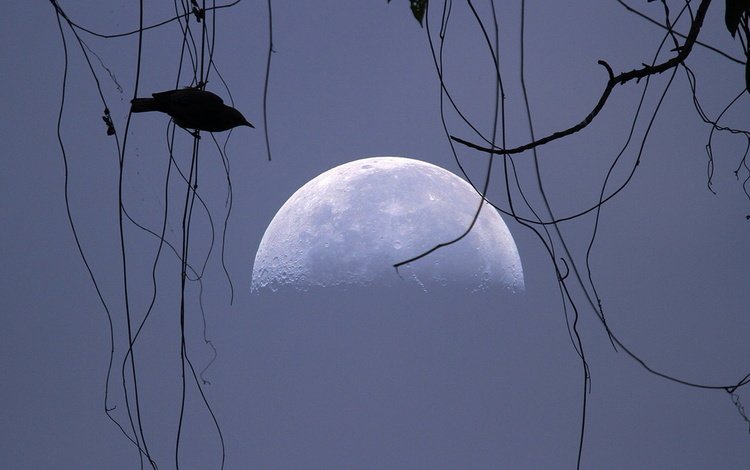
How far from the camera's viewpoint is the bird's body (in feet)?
3.76

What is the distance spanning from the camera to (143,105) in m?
1.21

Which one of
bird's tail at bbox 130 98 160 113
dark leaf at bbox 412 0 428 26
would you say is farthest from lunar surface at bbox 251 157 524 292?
dark leaf at bbox 412 0 428 26

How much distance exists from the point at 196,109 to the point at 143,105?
4.1 inches

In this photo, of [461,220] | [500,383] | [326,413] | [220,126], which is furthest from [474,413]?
[220,126]

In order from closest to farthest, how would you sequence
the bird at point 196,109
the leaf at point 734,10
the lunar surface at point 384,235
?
the leaf at point 734,10 < the bird at point 196,109 < the lunar surface at point 384,235

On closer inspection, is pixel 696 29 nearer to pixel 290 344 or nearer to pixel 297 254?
pixel 297 254

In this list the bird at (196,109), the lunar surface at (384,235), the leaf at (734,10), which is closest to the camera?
the leaf at (734,10)

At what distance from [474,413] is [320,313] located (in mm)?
1478

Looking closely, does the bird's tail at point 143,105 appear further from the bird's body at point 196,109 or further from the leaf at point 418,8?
the leaf at point 418,8

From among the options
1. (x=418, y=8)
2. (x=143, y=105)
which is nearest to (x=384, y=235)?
(x=143, y=105)

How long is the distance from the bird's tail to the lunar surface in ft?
15.5

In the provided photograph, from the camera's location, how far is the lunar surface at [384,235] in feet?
20.0

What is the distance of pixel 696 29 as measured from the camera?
972mm

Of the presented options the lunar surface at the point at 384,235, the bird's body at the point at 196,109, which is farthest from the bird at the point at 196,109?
the lunar surface at the point at 384,235
